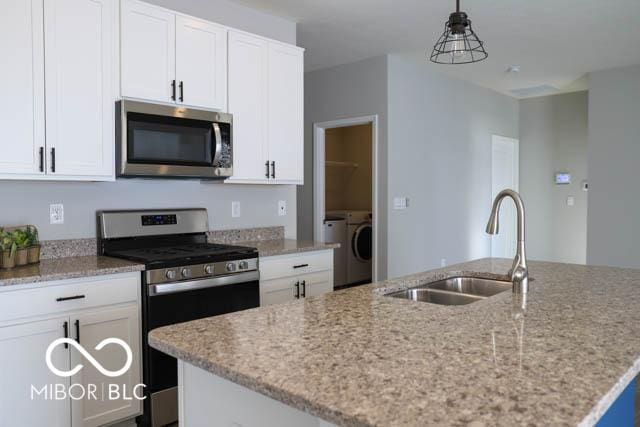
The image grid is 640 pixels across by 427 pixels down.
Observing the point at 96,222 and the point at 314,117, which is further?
the point at 314,117

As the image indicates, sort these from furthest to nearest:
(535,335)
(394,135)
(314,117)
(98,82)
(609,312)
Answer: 1. (314,117)
2. (394,135)
3. (98,82)
4. (609,312)
5. (535,335)

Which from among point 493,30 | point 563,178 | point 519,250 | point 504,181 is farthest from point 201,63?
point 563,178

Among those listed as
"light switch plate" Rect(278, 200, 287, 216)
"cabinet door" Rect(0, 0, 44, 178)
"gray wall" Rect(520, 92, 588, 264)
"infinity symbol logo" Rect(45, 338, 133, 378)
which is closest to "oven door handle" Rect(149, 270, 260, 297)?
"infinity symbol logo" Rect(45, 338, 133, 378)

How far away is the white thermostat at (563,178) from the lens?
21.5 feet

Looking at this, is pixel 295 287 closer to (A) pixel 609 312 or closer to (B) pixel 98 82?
(B) pixel 98 82

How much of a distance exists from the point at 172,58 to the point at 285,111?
0.95 metres

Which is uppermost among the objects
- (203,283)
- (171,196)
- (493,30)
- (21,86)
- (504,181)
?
(493,30)

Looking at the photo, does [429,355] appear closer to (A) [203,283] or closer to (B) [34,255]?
(A) [203,283]

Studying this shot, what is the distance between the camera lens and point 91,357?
232 centimetres

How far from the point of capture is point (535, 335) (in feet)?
4.11

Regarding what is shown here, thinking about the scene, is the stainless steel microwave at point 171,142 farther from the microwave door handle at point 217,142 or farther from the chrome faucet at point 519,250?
the chrome faucet at point 519,250

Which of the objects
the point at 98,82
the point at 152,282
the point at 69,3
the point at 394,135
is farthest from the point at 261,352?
the point at 394,135

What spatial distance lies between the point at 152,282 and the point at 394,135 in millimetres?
3082

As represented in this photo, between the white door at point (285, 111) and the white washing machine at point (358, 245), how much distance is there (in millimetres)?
2427
